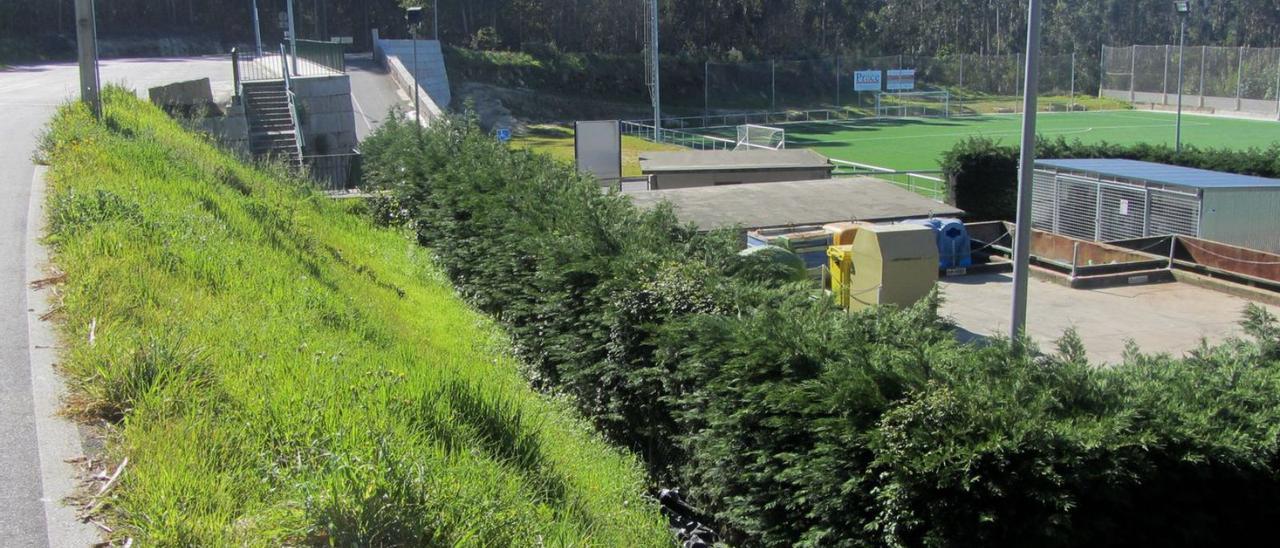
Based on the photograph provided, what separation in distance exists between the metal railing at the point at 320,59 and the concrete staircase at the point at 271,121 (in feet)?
9.54

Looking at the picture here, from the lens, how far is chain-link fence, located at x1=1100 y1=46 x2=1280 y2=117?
257 feet

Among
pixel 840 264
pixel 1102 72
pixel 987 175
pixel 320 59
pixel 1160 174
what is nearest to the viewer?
pixel 840 264

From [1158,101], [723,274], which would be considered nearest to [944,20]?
[1158,101]

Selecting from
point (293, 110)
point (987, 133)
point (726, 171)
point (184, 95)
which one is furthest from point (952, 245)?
point (987, 133)

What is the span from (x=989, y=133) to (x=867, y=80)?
19722 mm

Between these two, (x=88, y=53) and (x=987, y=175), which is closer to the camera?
(x=88, y=53)

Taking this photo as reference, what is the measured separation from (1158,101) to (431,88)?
58.9m

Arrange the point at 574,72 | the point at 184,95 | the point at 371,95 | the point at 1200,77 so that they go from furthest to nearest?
the point at 574,72, the point at 1200,77, the point at 371,95, the point at 184,95

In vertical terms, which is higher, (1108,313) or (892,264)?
(892,264)

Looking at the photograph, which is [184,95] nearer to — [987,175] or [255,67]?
[255,67]

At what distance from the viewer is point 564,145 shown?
59688mm

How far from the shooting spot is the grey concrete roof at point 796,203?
23.6 metres

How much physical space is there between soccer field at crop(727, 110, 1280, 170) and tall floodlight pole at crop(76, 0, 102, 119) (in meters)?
37.8

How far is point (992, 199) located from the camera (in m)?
34.9
